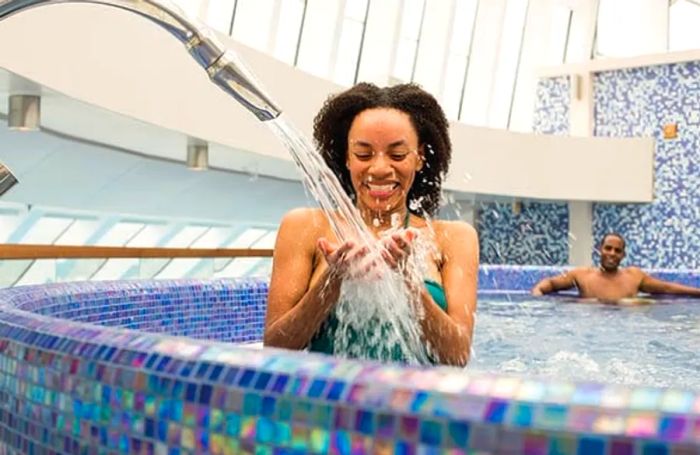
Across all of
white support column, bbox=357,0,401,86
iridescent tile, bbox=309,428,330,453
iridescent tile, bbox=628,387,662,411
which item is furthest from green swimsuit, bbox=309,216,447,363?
white support column, bbox=357,0,401,86

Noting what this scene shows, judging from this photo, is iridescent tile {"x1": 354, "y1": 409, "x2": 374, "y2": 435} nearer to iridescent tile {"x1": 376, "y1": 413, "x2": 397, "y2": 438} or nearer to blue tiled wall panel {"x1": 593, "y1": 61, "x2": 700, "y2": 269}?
iridescent tile {"x1": 376, "y1": 413, "x2": 397, "y2": 438}

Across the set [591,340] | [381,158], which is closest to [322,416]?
[381,158]

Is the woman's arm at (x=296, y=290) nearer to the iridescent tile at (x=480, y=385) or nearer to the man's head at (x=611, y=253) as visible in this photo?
the iridescent tile at (x=480, y=385)

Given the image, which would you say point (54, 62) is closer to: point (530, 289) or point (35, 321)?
point (35, 321)

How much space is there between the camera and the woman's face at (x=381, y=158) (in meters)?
1.98

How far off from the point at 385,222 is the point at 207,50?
0.77 meters

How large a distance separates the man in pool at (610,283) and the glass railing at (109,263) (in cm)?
230

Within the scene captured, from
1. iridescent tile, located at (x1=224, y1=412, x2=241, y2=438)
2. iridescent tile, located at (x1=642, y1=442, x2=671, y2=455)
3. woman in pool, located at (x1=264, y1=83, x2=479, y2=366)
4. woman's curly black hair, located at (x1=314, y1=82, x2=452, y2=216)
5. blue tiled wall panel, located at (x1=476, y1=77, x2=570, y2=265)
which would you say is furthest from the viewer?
blue tiled wall panel, located at (x1=476, y1=77, x2=570, y2=265)

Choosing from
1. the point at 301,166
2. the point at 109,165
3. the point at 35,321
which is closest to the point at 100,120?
the point at 109,165

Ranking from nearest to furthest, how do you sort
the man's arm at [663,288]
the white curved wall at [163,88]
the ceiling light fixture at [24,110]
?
the white curved wall at [163,88] → the ceiling light fixture at [24,110] → the man's arm at [663,288]

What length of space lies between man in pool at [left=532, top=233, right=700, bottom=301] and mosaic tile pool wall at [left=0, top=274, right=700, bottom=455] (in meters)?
5.64

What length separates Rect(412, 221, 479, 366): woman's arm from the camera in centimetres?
181

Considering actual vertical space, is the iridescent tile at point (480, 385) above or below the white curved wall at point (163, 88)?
below

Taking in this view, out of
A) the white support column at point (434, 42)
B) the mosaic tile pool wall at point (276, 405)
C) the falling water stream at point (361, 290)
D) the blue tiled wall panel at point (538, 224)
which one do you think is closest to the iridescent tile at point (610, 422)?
the mosaic tile pool wall at point (276, 405)
